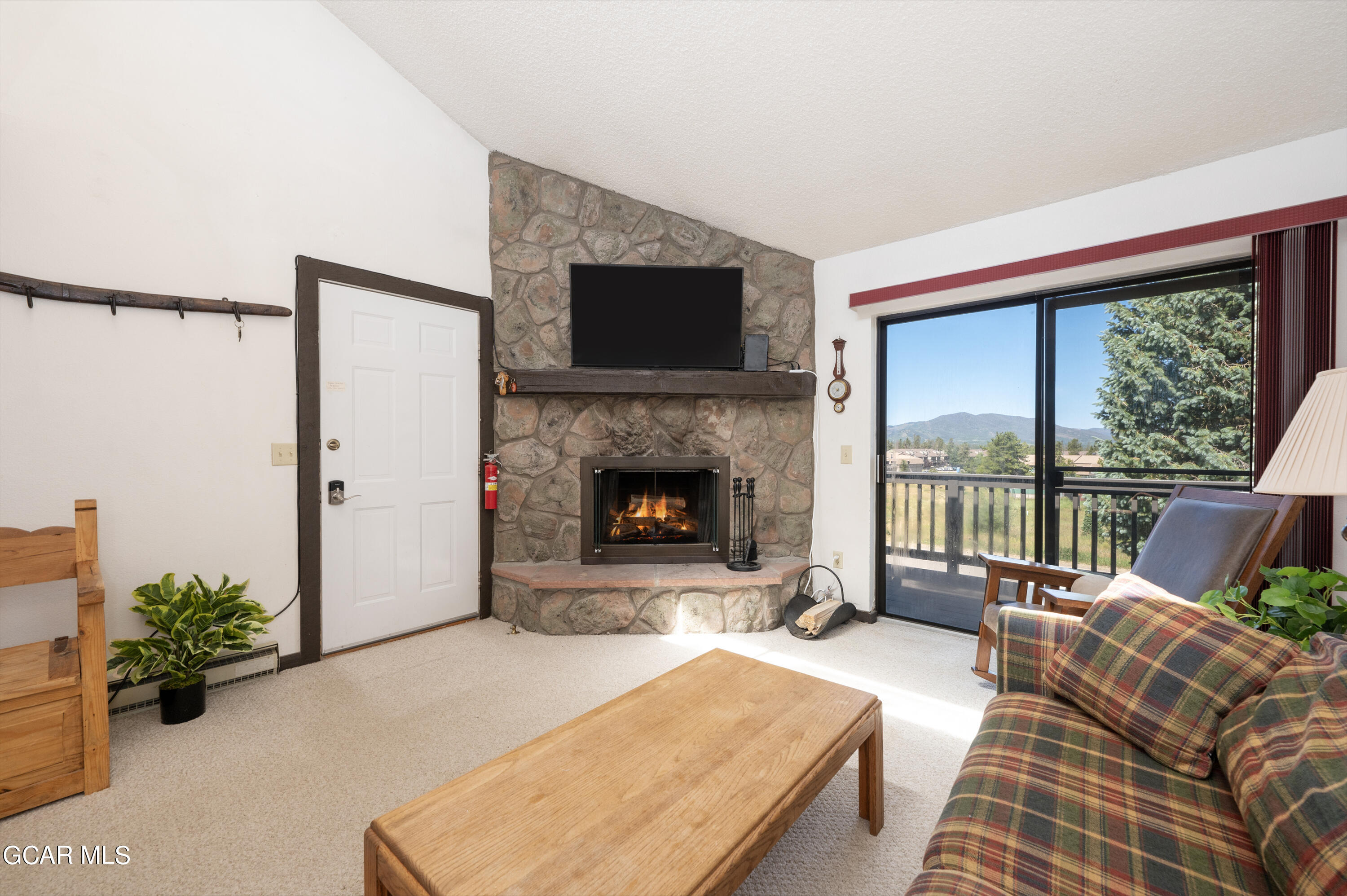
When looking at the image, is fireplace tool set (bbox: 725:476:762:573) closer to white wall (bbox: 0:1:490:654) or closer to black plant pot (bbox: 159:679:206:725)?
white wall (bbox: 0:1:490:654)

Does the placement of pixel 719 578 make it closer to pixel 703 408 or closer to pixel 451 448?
pixel 703 408

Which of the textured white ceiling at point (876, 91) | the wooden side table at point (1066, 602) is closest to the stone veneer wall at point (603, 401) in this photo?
the textured white ceiling at point (876, 91)

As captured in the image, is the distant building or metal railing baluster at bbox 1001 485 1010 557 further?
the distant building

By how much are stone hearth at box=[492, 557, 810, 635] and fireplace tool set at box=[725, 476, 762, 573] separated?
0.96 ft

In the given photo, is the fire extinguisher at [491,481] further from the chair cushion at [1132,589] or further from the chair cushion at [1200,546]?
the chair cushion at [1200,546]

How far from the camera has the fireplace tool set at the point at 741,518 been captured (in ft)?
11.9

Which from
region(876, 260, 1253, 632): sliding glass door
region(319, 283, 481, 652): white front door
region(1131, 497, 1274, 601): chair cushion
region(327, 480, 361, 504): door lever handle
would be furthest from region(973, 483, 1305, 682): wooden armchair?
region(327, 480, 361, 504): door lever handle

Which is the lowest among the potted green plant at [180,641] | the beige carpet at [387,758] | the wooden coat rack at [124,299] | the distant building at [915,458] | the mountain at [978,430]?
the beige carpet at [387,758]

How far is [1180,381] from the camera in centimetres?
264

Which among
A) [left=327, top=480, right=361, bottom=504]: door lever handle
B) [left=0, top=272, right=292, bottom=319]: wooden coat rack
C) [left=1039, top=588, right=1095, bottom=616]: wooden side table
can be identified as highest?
[left=0, top=272, right=292, bottom=319]: wooden coat rack

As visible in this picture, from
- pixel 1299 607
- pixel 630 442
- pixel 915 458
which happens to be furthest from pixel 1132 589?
pixel 630 442

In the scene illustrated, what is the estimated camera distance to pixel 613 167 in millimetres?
3316

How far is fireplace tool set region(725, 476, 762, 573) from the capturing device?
3633 mm

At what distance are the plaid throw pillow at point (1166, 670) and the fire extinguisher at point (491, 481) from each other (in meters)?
2.89
